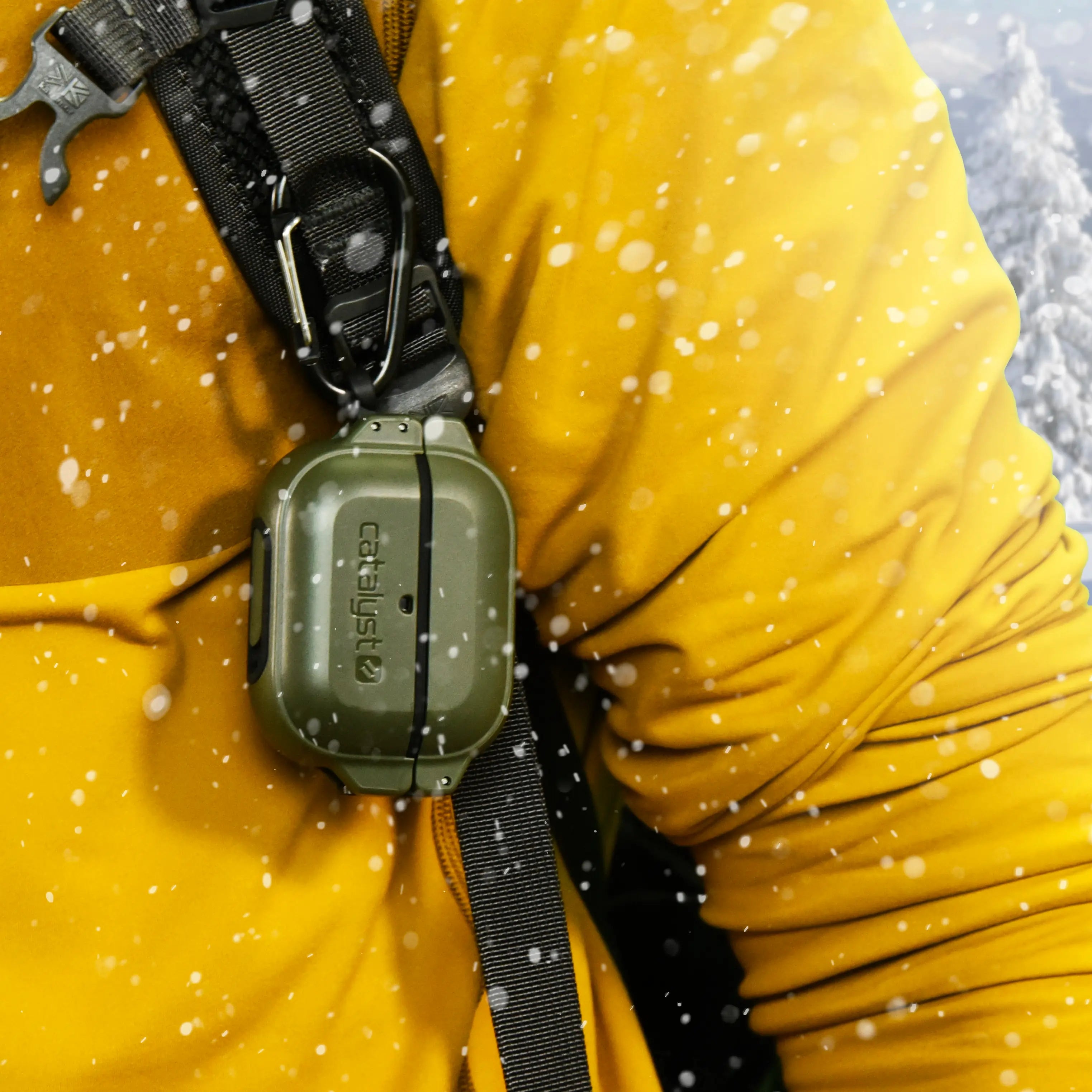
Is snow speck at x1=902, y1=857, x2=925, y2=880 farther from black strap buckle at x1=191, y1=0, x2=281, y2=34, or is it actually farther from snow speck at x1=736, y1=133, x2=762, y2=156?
black strap buckle at x1=191, y1=0, x2=281, y2=34

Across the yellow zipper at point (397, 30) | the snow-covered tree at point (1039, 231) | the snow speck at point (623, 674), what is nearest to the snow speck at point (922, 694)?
the snow speck at point (623, 674)

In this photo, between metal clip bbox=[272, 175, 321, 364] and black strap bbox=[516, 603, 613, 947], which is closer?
metal clip bbox=[272, 175, 321, 364]

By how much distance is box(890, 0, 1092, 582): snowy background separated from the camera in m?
0.53

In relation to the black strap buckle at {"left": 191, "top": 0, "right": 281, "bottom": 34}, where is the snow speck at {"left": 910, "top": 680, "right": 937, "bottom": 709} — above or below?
below

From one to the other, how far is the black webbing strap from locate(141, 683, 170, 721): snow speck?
15cm

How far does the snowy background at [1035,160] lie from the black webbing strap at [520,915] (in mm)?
347

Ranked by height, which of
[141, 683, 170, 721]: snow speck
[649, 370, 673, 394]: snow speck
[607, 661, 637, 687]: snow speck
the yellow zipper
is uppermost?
the yellow zipper

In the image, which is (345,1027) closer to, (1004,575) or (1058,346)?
(1004,575)

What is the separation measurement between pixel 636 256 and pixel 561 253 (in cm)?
3

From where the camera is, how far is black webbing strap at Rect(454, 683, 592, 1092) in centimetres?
45

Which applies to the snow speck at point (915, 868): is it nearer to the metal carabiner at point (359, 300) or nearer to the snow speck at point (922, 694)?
the snow speck at point (922, 694)

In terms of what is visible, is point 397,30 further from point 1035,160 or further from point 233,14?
point 1035,160

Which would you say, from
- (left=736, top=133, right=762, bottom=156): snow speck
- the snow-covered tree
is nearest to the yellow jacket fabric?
(left=736, top=133, right=762, bottom=156): snow speck

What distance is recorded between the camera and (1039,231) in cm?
55
